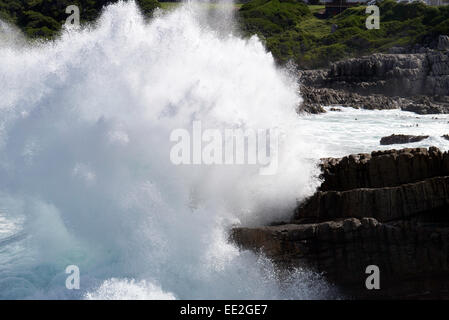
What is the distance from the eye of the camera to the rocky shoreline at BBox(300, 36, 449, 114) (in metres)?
41.4

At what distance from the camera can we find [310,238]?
28.6 feet

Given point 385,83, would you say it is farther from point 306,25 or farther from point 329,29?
point 306,25

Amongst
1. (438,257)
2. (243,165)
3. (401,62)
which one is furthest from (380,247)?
(401,62)

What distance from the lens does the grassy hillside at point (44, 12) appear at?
248 ft

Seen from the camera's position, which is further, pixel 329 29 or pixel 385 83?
pixel 329 29

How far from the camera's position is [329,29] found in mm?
89625

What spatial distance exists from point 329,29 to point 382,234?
8633 cm

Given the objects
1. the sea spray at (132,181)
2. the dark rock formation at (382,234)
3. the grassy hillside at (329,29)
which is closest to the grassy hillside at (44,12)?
the grassy hillside at (329,29)

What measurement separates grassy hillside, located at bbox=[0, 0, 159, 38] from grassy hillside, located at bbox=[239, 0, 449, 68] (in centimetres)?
2142
